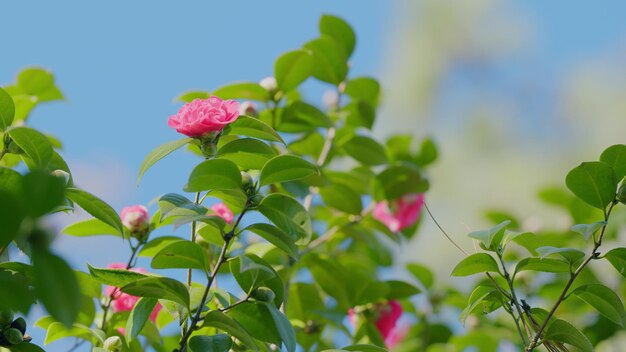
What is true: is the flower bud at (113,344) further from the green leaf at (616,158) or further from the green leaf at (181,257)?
the green leaf at (616,158)

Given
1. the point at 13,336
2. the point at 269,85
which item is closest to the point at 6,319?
the point at 13,336

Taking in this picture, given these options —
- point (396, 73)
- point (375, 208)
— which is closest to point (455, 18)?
point (396, 73)

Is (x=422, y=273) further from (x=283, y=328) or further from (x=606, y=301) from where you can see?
(x=283, y=328)

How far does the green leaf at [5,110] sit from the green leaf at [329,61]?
73 centimetres

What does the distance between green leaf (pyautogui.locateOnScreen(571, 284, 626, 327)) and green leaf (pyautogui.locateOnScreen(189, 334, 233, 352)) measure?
451mm

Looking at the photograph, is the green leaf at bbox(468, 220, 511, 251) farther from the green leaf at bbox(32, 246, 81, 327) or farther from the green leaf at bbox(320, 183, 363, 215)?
the green leaf at bbox(320, 183, 363, 215)

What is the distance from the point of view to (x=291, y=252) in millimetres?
1098

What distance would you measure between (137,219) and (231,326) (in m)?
0.38

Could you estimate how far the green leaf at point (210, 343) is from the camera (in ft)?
3.26

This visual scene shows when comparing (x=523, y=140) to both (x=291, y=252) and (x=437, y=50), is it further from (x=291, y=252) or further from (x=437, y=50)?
(x=291, y=252)

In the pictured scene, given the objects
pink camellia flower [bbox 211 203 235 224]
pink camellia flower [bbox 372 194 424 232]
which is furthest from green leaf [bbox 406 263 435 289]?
pink camellia flower [bbox 211 203 235 224]

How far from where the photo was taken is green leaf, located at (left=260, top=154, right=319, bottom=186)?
109 centimetres

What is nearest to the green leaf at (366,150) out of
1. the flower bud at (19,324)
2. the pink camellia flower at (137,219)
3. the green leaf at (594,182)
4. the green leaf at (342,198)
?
the green leaf at (342,198)

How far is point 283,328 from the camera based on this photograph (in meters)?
1.01
